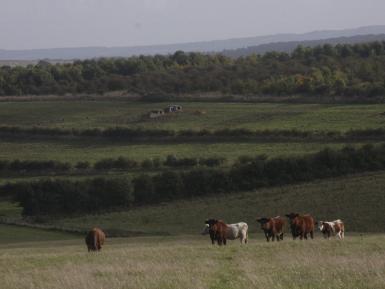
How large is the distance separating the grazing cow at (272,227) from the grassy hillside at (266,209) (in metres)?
11.8

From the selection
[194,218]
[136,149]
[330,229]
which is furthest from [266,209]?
[136,149]

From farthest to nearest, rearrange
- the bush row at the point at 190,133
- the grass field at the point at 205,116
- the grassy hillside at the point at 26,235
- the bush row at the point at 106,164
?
the grass field at the point at 205,116
the bush row at the point at 190,133
the bush row at the point at 106,164
the grassy hillside at the point at 26,235

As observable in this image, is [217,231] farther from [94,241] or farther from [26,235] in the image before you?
[26,235]

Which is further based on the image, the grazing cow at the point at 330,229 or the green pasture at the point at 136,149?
the green pasture at the point at 136,149

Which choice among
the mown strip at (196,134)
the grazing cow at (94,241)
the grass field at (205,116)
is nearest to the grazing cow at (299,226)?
the grazing cow at (94,241)

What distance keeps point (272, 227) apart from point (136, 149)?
171ft

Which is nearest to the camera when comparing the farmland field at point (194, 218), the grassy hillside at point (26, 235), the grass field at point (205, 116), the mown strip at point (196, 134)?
the farmland field at point (194, 218)

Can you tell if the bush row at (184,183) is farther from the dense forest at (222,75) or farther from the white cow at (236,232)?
the dense forest at (222,75)

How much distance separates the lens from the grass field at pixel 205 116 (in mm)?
84438

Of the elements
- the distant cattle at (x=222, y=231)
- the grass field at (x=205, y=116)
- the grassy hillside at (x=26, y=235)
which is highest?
the distant cattle at (x=222, y=231)

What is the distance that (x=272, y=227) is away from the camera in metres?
26.4

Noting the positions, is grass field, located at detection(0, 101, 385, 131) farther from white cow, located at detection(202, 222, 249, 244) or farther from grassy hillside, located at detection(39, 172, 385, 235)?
white cow, located at detection(202, 222, 249, 244)

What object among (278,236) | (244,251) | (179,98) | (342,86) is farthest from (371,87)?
(244,251)

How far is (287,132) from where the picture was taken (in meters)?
79.8
